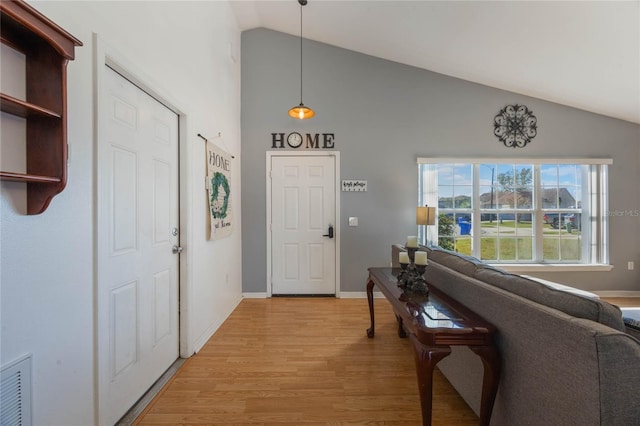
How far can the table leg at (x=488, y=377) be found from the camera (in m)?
1.23

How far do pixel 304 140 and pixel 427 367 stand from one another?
3082 mm

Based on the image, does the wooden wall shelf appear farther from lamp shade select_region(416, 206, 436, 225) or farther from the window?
the window

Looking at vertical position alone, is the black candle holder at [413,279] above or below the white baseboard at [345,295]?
above

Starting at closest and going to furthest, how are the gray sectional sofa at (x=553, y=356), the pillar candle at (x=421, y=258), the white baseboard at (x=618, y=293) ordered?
the gray sectional sofa at (x=553, y=356)
the pillar candle at (x=421, y=258)
the white baseboard at (x=618, y=293)

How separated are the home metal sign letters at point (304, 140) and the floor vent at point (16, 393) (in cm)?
314

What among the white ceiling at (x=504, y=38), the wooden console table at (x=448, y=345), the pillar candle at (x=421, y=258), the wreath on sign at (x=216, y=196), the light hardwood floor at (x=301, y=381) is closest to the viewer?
the wooden console table at (x=448, y=345)

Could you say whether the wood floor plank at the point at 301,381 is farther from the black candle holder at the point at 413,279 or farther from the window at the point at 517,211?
the window at the point at 517,211

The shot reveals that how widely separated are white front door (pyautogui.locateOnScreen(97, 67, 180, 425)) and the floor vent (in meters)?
0.31

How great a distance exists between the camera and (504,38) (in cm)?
265

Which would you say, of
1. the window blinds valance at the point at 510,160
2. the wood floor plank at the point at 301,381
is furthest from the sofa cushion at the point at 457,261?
the window blinds valance at the point at 510,160

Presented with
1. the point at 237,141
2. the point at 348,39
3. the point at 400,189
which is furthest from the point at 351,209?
the point at 348,39

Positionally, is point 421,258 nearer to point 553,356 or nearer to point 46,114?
point 553,356

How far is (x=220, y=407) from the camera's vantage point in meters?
1.62

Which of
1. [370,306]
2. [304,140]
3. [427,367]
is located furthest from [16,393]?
[304,140]
